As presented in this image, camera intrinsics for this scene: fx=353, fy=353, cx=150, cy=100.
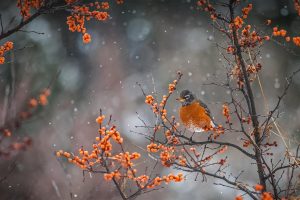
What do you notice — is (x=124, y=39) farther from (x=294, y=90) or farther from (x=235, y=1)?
(x=235, y=1)

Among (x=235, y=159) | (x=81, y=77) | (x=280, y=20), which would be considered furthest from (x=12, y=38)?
(x=280, y=20)

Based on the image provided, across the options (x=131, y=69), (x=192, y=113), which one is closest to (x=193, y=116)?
(x=192, y=113)

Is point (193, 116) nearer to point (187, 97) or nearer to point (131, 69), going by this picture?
point (187, 97)

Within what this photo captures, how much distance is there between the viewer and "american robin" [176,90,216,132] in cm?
559

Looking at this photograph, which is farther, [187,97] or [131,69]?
[131,69]

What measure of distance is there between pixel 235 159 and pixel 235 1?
1260 cm

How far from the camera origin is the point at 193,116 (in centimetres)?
566

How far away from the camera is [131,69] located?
19.4 meters

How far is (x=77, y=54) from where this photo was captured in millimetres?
18719

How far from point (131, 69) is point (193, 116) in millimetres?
13984

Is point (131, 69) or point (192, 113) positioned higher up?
point (131, 69)

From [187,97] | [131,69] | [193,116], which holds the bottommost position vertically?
[193,116]

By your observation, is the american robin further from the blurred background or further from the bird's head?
the blurred background

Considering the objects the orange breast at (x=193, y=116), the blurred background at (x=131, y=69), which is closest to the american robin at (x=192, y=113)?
the orange breast at (x=193, y=116)
